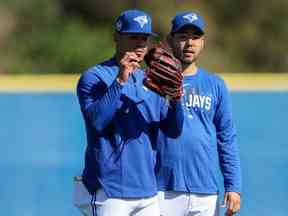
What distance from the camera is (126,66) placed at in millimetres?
5090

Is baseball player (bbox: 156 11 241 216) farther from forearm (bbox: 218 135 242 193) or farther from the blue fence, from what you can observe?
the blue fence

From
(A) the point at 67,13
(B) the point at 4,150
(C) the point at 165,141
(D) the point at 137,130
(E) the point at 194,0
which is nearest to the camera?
(D) the point at 137,130

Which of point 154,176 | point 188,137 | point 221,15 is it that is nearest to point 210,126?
point 188,137

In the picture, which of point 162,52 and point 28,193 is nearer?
point 162,52

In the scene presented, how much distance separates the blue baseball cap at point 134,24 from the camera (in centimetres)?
524

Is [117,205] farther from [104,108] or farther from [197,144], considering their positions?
[197,144]

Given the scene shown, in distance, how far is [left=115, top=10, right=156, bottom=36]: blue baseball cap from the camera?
5.24 meters

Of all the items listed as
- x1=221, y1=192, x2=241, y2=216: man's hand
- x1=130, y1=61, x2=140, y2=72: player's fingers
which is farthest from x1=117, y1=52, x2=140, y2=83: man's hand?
x1=221, y1=192, x2=241, y2=216: man's hand

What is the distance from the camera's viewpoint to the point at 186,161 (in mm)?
5801

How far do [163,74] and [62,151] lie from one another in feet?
7.86

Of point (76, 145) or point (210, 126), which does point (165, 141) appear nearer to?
point (210, 126)

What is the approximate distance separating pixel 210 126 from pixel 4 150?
7.24ft

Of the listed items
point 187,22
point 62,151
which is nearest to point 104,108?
point 187,22

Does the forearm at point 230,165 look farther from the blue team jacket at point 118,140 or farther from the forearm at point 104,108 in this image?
the forearm at point 104,108
